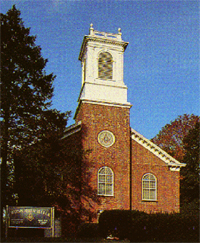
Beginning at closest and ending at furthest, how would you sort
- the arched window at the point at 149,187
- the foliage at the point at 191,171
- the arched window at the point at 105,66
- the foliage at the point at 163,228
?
the foliage at the point at 163,228 < the arched window at the point at 149,187 < the arched window at the point at 105,66 < the foliage at the point at 191,171

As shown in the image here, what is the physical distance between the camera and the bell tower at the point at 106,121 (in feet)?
83.9

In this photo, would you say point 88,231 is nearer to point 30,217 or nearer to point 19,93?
point 30,217

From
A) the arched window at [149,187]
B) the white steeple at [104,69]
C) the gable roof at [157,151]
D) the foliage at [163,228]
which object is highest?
the white steeple at [104,69]

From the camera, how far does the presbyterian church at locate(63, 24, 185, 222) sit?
25672mm

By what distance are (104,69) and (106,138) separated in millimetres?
6072

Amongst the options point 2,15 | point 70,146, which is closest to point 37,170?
point 70,146

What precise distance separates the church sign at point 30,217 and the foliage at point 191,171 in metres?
21.8

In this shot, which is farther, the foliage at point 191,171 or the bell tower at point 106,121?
the foliage at point 191,171

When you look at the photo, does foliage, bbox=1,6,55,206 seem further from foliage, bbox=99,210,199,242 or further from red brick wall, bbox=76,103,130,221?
foliage, bbox=99,210,199,242

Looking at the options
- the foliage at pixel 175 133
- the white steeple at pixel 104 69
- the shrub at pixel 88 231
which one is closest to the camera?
the shrub at pixel 88 231

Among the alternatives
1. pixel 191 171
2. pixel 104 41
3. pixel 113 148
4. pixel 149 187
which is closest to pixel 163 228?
pixel 149 187

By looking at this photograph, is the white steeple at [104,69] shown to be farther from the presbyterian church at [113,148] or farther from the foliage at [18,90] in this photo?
the foliage at [18,90]

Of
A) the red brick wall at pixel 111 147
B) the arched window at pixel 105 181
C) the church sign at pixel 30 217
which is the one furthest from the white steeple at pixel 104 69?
the church sign at pixel 30 217

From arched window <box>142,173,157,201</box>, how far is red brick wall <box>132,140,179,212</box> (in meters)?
0.25
